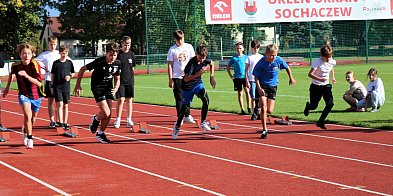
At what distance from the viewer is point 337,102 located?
806 inches

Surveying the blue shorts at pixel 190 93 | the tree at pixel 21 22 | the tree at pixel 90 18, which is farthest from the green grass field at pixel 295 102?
the tree at pixel 21 22

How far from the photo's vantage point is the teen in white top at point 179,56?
15.2 m

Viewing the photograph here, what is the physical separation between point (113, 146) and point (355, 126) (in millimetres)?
5231

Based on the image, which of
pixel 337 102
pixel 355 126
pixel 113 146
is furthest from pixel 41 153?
pixel 337 102

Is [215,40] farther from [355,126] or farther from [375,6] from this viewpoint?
[355,126]

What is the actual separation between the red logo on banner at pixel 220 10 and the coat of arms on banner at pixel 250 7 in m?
1.07

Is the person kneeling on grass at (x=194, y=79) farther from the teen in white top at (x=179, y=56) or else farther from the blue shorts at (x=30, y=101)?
the blue shorts at (x=30, y=101)

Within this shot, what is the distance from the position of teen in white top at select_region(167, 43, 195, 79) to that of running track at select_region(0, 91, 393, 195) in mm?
1265

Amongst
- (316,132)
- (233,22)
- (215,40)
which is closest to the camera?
(316,132)

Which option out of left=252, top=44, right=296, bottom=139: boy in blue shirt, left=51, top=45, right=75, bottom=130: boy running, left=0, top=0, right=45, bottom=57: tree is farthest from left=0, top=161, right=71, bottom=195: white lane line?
left=0, top=0, right=45, bottom=57: tree

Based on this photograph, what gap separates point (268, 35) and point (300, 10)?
4.79 m

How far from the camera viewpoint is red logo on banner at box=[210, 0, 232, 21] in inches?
1797

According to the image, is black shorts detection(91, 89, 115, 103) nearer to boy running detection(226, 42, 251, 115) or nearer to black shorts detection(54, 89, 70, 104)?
black shorts detection(54, 89, 70, 104)

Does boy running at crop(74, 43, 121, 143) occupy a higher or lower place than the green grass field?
higher
